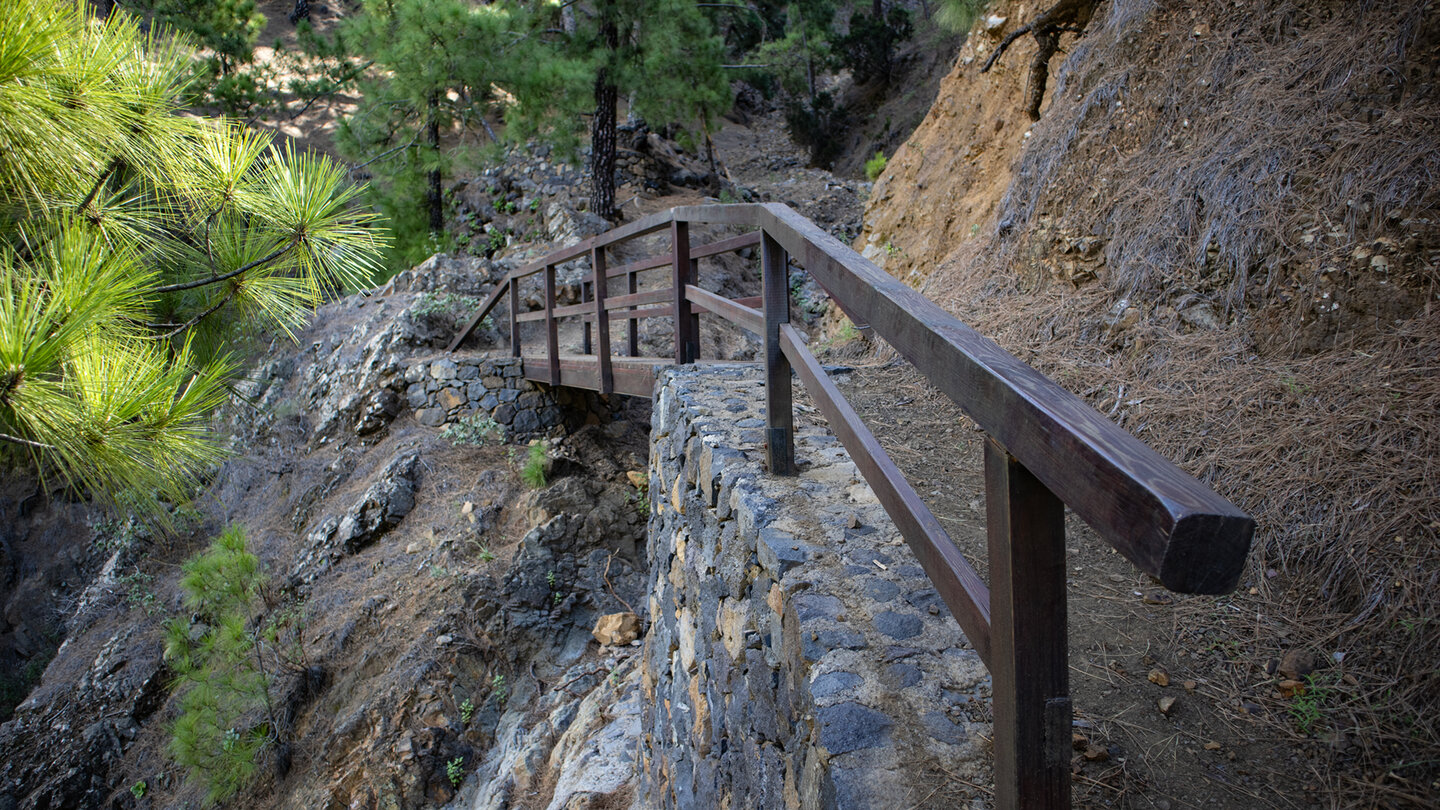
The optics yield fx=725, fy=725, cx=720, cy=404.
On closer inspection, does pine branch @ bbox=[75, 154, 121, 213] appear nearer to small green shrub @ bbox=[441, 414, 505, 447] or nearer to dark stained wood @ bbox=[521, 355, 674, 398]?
dark stained wood @ bbox=[521, 355, 674, 398]

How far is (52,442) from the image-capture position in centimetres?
256

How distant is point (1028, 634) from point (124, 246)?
3852 mm

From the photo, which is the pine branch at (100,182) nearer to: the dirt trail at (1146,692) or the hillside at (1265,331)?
the dirt trail at (1146,692)

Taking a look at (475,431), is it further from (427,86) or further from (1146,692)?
(1146,692)

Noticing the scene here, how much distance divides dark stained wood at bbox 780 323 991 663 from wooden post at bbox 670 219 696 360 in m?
2.03

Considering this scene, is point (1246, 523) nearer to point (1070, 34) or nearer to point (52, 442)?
point (52, 442)

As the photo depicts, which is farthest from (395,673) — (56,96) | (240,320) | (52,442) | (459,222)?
(459,222)

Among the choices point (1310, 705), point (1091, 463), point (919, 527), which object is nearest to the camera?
point (1091, 463)

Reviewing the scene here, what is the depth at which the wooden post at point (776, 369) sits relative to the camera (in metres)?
2.41

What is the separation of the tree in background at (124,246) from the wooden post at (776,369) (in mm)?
2358

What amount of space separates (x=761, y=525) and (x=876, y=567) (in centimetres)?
35

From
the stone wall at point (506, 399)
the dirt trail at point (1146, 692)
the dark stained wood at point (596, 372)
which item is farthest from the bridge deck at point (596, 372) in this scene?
the dirt trail at point (1146, 692)

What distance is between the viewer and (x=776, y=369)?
8.25 ft

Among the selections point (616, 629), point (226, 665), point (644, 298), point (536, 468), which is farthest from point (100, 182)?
point (226, 665)
